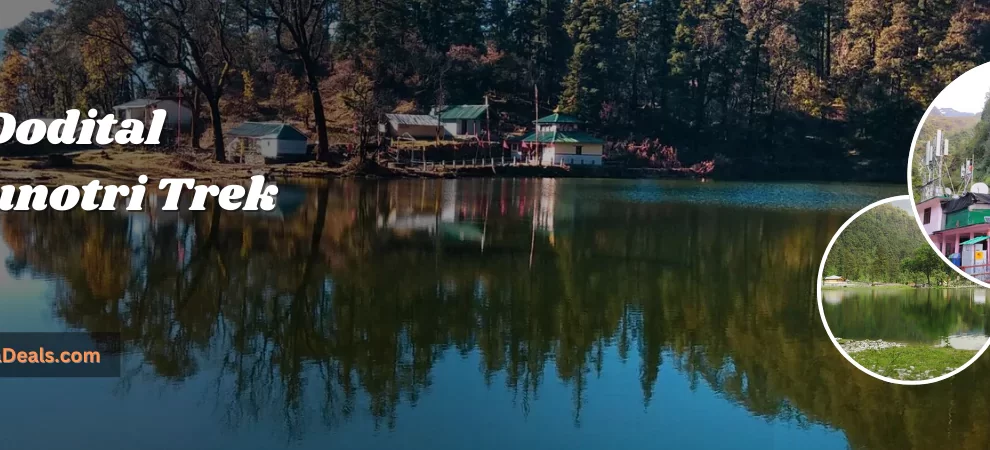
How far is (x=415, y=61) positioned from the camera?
5831 cm

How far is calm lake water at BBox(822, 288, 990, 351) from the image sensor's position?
5.18 m

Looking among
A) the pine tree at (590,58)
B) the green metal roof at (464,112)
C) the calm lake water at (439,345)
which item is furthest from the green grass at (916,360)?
the pine tree at (590,58)

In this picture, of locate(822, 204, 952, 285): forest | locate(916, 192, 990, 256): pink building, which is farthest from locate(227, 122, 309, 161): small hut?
locate(916, 192, 990, 256): pink building

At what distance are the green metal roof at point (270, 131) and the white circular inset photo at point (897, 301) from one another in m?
40.5

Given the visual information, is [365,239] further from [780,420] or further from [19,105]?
[19,105]

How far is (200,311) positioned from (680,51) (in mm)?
52596

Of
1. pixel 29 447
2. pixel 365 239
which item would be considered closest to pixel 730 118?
pixel 365 239

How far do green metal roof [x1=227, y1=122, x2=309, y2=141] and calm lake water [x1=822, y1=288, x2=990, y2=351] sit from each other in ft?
133

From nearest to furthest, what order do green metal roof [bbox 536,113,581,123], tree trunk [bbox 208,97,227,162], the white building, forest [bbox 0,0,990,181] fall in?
tree trunk [bbox 208,97,227,162] < the white building < green metal roof [bbox 536,113,581,123] < forest [bbox 0,0,990,181]

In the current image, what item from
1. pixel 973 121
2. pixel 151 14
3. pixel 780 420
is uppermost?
pixel 151 14

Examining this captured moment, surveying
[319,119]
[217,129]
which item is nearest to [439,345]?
[319,119]

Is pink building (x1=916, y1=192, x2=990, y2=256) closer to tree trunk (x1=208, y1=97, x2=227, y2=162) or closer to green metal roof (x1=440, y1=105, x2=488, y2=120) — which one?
tree trunk (x1=208, y1=97, x2=227, y2=162)

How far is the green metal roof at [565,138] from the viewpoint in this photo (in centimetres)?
5038

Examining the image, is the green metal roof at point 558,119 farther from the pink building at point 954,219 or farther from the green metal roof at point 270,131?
the pink building at point 954,219
